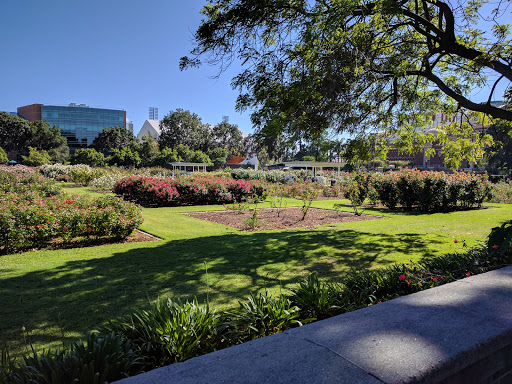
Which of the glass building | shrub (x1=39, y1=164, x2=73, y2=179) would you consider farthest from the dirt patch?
the glass building

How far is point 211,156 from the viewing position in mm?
70938

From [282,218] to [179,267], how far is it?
628 cm

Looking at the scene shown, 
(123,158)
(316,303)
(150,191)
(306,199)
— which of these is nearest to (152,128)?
(123,158)

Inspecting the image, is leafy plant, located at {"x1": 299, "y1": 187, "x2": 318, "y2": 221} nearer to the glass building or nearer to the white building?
the glass building

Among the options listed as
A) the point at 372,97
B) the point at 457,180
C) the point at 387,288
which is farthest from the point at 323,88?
the point at 457,180

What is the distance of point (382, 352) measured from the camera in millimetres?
1753

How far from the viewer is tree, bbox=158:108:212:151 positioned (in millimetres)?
68750

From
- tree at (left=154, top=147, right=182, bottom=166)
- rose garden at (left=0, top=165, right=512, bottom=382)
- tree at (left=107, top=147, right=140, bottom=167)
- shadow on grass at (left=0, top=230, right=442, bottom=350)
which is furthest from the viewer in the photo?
tree at (left=154, top=147, right=182, bottom=166)

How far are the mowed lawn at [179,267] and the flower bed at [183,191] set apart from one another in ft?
16.4

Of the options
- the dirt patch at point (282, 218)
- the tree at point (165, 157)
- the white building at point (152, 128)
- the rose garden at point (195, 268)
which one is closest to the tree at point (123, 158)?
the tree at point (165, 157)

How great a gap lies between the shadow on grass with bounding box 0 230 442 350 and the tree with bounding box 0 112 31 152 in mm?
67607

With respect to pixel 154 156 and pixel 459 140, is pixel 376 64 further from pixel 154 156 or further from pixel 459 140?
pixel 154 156

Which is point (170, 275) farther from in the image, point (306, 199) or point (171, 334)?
point (306, 199)

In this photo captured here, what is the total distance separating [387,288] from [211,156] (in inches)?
2711
